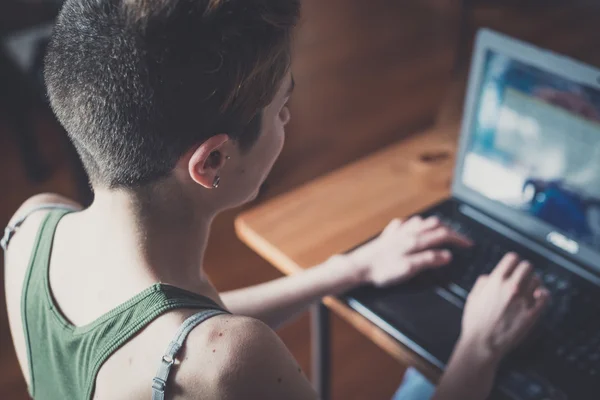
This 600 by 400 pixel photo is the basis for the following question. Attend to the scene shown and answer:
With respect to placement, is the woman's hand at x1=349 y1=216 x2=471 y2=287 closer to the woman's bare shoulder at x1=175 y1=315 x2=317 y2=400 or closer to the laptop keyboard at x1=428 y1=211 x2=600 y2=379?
the laptop keyboard at x1=428 y1=211 x2=600 y2=379

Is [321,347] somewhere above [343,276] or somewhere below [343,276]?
below

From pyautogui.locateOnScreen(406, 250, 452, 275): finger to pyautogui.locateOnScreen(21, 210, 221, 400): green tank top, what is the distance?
43cm

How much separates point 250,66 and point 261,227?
0.60 m

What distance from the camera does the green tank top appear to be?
→ 0.79 m

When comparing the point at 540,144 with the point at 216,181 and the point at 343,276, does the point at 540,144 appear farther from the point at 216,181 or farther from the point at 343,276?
the point at 216,181

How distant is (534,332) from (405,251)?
253 millimetres

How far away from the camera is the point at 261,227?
1.33 meters

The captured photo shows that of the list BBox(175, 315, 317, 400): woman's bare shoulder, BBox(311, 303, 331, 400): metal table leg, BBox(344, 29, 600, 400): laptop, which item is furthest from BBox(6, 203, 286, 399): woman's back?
BBox(311, 303, 331, 400): metal table leg

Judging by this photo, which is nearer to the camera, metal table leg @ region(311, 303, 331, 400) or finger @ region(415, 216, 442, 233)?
finger @ region(415, 216, 442, 233)

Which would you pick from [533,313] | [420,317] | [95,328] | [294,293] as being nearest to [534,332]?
[533,313]

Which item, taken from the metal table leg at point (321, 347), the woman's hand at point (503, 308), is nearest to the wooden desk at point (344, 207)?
the metal table leg at point (321, 347)

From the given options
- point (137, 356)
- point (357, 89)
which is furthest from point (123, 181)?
point (357, 89)

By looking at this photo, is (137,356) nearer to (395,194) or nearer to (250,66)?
(250,66)

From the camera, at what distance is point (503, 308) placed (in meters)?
1.03
